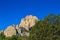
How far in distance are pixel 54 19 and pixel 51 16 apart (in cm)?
121

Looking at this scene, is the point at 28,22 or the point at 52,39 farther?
the point at 28,22

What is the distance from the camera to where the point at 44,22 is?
48.2 metres

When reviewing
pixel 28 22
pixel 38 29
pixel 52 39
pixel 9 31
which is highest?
A: pixel 28 22

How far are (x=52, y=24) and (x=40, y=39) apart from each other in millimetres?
3569

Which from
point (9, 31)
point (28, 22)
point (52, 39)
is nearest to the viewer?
point (52, 39)

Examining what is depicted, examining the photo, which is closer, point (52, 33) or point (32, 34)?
point (52, 33)

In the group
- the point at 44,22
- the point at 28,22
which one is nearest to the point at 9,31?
the point at 28,22

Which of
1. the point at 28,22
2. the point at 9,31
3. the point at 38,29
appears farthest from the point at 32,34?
the point at 28,22

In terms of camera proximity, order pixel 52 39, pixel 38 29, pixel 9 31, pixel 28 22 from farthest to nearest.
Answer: pixel 28 22 < pixel 9 31 < pixel 38 29 < pixel 52 39

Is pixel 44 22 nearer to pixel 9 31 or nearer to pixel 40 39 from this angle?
pixel 40 39

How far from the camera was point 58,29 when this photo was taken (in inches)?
1780

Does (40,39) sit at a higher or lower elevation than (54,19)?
lower

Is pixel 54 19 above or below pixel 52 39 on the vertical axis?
above

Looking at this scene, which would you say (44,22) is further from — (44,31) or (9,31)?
A: (9,31)
